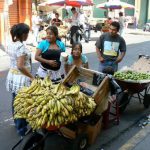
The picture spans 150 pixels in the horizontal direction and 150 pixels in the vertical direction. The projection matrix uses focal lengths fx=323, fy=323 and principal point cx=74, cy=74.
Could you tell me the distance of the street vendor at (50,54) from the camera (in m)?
5.23

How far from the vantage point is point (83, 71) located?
4988 millimetres

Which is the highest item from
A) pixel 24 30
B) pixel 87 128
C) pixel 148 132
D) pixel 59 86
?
pixel 24 30

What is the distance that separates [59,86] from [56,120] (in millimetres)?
508

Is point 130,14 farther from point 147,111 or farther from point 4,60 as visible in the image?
point 147,111

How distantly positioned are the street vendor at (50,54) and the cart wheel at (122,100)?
1.39m

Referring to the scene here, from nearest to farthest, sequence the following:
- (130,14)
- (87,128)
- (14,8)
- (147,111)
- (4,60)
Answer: (87,128) → (147,111) → (4,60) → (14,8) → (130,14)

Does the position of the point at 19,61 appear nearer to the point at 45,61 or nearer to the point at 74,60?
the point at 45,61

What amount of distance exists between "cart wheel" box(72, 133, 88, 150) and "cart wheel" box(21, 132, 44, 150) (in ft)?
1.48

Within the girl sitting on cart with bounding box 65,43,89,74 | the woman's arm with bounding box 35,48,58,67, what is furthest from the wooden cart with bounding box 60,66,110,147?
the girl sitting on cart with bounding box 65,43,89,74

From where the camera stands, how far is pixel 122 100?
6.25 meters

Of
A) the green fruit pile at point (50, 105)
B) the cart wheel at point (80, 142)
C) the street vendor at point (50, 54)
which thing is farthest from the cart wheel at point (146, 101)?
the green fruit pile at point (50, 105)

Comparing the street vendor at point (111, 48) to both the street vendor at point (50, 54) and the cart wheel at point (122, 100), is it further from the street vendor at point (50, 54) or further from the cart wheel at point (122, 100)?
the street vendor at point (50, 54)

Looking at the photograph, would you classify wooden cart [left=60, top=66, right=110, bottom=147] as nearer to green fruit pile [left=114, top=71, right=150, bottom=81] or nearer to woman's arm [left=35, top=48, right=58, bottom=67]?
woman's arm [left=35, top=48, right=58, bottom=67]

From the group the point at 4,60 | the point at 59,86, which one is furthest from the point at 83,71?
the point at 4,60
